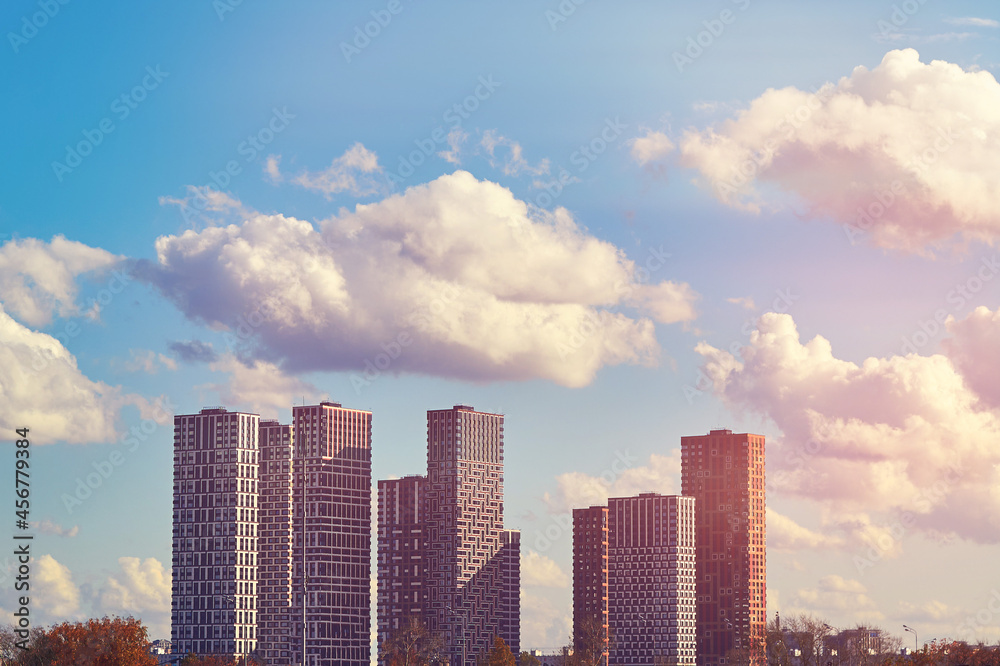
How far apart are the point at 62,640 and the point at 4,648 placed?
146 feet

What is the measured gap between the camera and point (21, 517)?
11988cm

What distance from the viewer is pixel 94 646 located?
136 m

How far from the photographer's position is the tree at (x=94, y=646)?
135375mm

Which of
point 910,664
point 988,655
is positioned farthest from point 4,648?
point 988,655

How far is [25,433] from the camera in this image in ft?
399

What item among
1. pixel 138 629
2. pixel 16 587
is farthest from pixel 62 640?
pixel 16 587

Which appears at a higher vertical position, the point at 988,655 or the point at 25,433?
the point at 25,433

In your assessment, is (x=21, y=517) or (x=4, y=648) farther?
(x=4, y=648)

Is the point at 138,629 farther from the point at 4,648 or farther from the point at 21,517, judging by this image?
the point at 4,648

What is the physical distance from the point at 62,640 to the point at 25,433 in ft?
102

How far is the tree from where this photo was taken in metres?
135

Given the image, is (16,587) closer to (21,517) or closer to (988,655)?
(21,517)

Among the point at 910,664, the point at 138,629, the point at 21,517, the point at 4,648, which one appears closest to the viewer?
the point at 21,517

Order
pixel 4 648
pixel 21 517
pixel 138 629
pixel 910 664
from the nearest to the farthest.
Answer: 1. pixel 21 517
2. pixel 138 629
3. pixel 910 664
4. pixel 4 648
